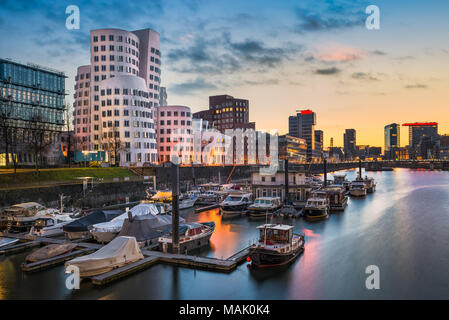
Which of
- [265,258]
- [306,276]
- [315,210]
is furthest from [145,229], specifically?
[315,210]

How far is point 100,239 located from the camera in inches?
1459

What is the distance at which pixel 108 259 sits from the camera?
27219 millimetres

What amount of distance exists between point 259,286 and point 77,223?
23932 mm

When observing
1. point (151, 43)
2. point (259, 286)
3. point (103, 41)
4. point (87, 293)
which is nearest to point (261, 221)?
point (259, 286)

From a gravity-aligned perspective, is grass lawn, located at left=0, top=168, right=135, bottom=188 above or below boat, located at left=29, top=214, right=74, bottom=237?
above

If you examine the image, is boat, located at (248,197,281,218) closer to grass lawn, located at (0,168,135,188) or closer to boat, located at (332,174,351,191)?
grass lawn, located at (0,168,135,188)

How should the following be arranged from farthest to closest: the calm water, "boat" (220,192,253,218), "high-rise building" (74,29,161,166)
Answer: "high-rise building" (74,29,161,166) < "boat" (220,192,253,218) < the calm water

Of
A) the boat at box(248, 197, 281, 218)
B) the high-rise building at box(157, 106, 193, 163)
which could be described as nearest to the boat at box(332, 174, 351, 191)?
the boat at box(248, 197, 281, 218)

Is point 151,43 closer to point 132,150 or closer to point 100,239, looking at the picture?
point 132,150

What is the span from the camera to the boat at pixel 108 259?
26094 mm

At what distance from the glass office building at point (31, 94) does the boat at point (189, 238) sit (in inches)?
3376

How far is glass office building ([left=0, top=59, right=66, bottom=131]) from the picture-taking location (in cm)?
11200

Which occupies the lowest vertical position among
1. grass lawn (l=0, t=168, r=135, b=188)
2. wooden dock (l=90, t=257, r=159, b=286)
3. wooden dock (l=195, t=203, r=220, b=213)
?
wooden dock (l=195, t=203, r=220, b=213)

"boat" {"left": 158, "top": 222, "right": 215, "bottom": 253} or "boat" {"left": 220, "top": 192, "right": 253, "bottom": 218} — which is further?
"boat" {"left": 220, "top": 192, "right": 253, "bottom": 218}
